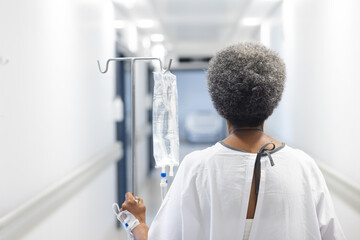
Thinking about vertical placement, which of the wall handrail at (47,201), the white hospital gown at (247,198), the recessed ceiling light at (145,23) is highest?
the recessed ceiling light at (145,23)

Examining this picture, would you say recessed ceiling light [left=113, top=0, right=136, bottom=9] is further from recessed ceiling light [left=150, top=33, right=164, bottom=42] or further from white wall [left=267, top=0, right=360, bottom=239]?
recessed ceiling light [left=150, top=33, right=164, bottom=42]

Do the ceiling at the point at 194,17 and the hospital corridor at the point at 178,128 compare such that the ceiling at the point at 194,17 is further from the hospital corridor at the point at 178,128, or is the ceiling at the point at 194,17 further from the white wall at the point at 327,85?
the white wall at the point at 327,85

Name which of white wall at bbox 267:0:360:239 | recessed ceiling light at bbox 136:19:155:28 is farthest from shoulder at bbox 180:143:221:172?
recessed ceiling light at bbox 136:19:155:28

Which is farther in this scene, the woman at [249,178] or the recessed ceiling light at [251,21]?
the recessed ceiling light at [251,21]

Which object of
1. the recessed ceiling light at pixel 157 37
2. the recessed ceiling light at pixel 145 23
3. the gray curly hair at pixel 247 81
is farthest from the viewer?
the recessed ceiling light at pixel 157 37

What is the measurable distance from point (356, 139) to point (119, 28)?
2.25m

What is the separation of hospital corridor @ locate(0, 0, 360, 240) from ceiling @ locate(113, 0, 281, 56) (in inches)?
1.6

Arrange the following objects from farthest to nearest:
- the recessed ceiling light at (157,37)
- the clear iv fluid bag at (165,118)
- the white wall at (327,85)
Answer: the recessed ceiling light at (157,37)
the white wall at (327,85)
the clear iv fluid bag at (165,118)

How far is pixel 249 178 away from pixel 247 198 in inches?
2.0

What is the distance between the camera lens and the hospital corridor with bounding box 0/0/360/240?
3.00 feet

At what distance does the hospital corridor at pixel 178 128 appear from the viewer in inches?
36.0

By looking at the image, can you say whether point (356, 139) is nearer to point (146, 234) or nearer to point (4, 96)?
point (146, 234)

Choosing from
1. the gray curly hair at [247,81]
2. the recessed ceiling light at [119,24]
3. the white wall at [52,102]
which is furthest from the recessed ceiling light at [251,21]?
the gray curly hair at [247,81]

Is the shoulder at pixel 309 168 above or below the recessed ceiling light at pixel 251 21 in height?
below
